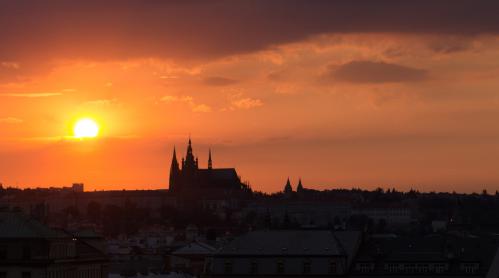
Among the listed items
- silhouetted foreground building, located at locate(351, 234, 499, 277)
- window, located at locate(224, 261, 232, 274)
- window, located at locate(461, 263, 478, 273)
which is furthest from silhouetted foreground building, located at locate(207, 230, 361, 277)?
window, located at locate(461, 263, 478, 273)

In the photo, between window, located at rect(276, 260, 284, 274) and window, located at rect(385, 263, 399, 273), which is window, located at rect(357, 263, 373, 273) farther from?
window, located at rect(276, 260, 284, 274)

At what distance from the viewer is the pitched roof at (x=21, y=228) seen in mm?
76812

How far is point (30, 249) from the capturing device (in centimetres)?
7675

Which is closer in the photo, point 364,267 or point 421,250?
point 364,267

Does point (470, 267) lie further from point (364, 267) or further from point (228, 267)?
point (228, 267)

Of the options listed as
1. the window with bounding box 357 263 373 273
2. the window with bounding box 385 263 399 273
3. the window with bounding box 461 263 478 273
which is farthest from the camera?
the window with bounding box 385 263 399 273

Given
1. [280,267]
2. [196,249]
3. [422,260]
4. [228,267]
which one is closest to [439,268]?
[422,260]

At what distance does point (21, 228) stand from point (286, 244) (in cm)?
3128

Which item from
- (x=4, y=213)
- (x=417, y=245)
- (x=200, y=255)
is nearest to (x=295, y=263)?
(x=417, y=245)

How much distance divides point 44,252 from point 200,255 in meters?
91.5

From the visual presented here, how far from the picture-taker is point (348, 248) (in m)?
107

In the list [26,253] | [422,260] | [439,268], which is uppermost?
[422,260]

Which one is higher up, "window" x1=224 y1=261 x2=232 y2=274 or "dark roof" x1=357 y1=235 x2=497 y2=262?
"dark roof" x1=357 y1=235 x2=497 y2=262

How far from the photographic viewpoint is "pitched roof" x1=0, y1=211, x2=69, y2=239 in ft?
252
